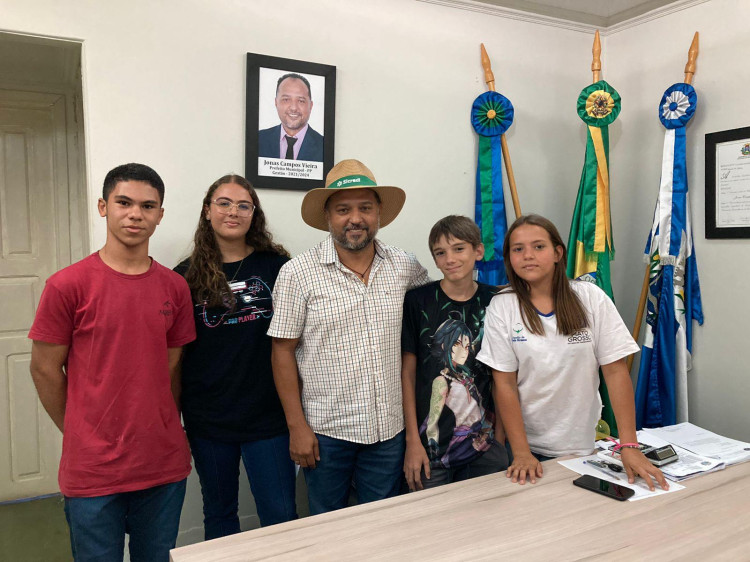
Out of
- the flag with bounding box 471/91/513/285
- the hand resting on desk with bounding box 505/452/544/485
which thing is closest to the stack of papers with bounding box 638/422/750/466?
the hand resting on desk with bounding box 505/452/544/485

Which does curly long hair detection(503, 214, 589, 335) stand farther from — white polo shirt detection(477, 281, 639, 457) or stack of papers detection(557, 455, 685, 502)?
stack of papers detection(557, 455, 685, 502)

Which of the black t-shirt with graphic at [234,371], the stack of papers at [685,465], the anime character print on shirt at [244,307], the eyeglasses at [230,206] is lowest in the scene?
the stack of papers at [685,465]

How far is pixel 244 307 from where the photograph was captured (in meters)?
1.76

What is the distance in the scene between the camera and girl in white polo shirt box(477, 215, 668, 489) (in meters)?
1.60

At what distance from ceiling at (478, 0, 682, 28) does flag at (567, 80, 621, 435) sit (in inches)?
21.5

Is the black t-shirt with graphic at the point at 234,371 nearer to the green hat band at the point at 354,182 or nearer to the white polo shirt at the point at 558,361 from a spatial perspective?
the green hat band at the point at 354,182

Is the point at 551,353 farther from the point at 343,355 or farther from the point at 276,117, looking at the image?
the point at 276,117

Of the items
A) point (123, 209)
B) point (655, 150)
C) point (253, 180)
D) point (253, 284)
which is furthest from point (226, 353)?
point (655, 150)

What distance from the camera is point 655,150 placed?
2.90 meters

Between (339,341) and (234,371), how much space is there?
0.35 metres

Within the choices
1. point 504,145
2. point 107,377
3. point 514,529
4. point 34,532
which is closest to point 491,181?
point 504,145

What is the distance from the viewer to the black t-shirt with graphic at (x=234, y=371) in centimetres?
173

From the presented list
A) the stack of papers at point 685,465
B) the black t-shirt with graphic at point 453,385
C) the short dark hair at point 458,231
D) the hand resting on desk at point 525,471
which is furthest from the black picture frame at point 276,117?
the stack of papers at point 685,465

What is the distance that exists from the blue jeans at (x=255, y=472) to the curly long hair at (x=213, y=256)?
1.54 feet
